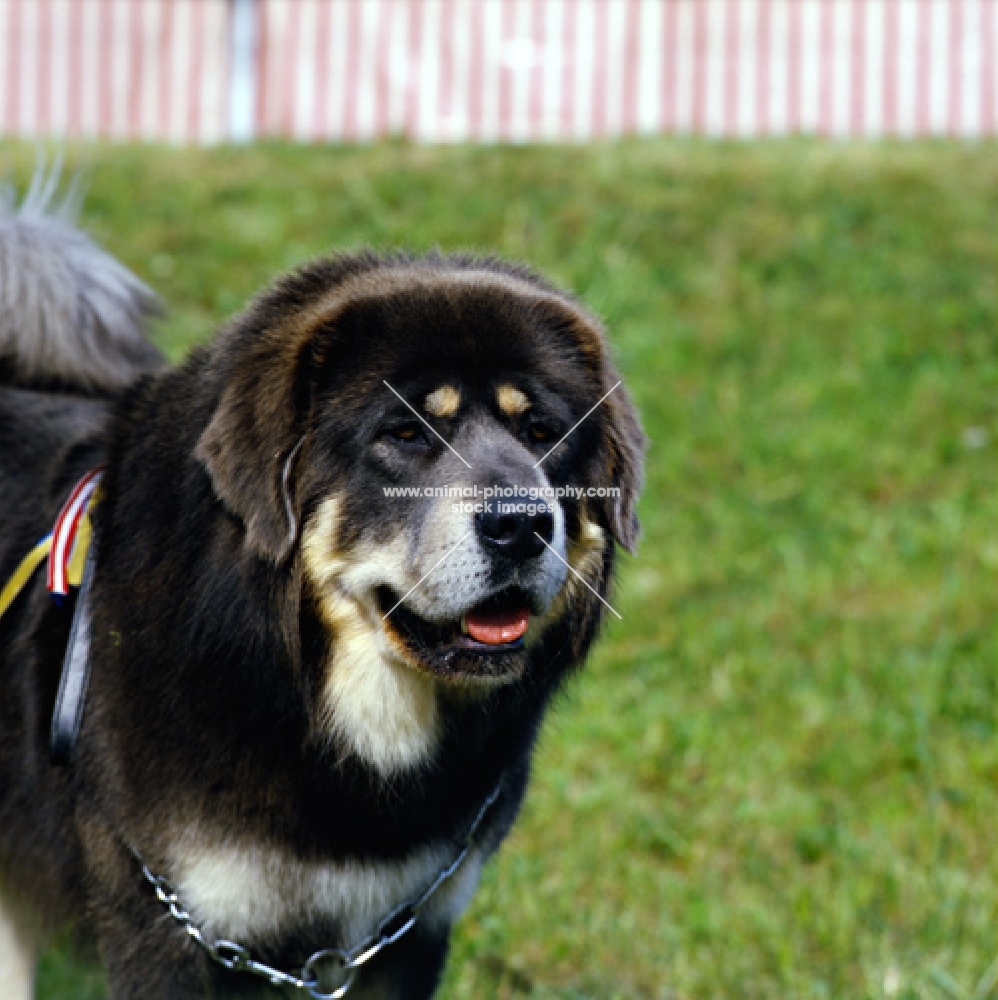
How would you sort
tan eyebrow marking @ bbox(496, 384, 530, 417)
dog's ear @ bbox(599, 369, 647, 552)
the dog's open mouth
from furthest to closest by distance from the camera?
dog's ear @ bbox(599, 369, 647, 552) < tan eyebrow marking @ bbox(496, 384, 530, 417) < the dog's open mouth

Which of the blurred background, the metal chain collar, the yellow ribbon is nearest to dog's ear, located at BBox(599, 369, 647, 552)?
the metal chain collar

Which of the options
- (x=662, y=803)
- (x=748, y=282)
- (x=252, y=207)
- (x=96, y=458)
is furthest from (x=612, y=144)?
(x=96, y=458)

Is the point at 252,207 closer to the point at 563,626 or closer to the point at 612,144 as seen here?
the point at 612,144

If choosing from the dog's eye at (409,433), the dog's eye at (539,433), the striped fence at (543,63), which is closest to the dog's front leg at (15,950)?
the dog's eye at (409,433)

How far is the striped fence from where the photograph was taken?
33.8ft

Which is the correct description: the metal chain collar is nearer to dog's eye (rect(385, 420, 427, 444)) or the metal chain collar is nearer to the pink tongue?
the pink tongue

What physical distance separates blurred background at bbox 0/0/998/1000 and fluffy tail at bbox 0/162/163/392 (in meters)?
0.59

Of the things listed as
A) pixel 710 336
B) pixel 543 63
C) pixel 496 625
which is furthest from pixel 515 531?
pixel 543 63

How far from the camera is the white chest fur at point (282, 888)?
102 inches

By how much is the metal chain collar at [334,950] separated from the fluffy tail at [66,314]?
146 cm

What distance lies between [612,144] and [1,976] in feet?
25.1

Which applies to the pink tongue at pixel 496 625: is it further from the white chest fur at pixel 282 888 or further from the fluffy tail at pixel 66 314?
the fluffy tail at pixel 66 314

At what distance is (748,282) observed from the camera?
832 cm

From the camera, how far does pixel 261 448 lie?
256 centimetres
